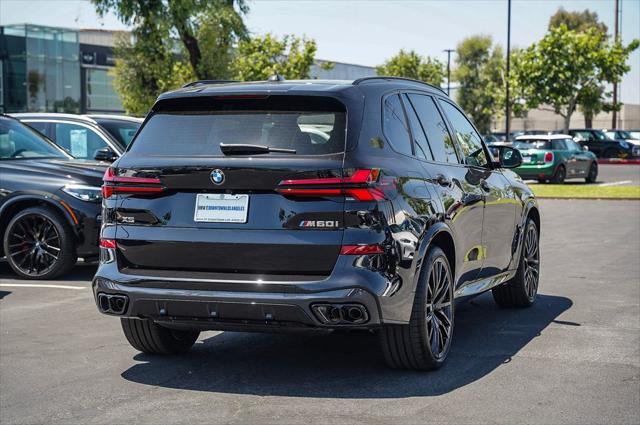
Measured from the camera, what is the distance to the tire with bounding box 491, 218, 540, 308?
8727mm

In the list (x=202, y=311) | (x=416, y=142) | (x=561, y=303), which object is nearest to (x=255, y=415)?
(x=202, y=311)

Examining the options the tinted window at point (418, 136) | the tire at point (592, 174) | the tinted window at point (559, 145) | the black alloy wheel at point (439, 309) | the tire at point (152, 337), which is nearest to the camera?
the black alloy wheel at point (439, 309)

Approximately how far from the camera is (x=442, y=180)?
6.68m

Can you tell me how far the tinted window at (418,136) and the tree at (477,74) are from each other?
319ft

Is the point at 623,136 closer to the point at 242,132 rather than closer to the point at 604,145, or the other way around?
the point at 604,145

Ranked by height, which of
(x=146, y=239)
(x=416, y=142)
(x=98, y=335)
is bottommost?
(x=98, y=335)

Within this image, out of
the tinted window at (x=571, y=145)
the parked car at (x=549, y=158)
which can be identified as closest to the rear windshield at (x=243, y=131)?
the parked car at (x=549, y=158)

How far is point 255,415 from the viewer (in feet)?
17.4

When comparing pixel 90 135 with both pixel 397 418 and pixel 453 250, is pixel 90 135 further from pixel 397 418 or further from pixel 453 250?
pixel 397 418

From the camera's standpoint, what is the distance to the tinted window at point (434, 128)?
6.86 m

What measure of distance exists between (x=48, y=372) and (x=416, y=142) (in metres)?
2.72

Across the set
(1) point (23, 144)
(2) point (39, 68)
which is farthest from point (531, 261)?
(2) point (39, 68)

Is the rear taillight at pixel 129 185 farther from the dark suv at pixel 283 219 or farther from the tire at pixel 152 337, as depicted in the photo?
the tire at pixel 152 337

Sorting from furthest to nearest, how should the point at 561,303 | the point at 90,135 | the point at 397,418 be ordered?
the point at 90,135 < the point at 561,303 < the point at 397,418
